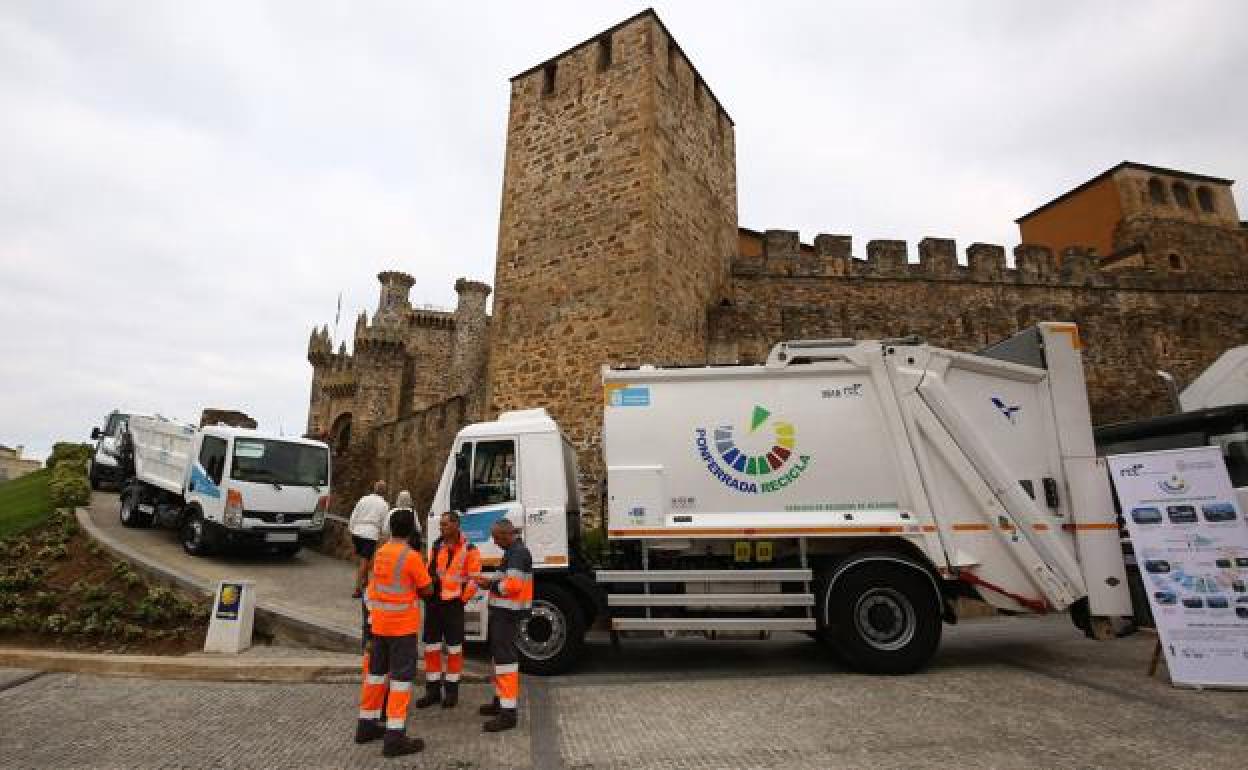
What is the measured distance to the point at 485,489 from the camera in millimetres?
6008

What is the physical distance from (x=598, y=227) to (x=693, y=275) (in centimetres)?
222

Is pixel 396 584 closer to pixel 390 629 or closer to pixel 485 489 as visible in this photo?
pixel 390 629

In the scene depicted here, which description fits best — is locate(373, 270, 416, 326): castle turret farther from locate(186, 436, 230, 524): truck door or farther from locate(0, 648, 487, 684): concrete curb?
locate(0, 648, 487, 684): concrete curb

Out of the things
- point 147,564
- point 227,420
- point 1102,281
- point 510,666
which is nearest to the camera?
point 510,666

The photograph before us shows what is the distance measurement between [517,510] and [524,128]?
390 inches

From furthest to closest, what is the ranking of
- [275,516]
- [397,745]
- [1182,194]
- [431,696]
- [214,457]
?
[1182,194] → [214,457] → [275,516] → [431,696] → [397,745]

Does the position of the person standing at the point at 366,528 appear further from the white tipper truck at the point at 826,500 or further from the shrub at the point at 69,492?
the shrub at the point at 69,492

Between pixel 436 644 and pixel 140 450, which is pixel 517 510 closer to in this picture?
pixel 436 644

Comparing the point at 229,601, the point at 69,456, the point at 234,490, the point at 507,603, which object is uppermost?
the point at 69,456

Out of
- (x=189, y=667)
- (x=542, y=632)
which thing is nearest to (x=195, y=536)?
(x=189, y=667)

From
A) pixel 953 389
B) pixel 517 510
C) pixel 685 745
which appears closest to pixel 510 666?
pixel 685 745

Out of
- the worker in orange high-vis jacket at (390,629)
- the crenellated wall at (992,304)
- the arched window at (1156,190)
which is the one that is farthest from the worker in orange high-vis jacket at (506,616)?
the arched window at (1156,190)

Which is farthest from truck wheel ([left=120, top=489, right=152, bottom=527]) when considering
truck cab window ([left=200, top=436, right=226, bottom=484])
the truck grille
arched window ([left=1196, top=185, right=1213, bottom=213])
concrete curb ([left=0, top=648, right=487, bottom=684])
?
arched window ([left=1196, top=185, right=1213, bottom=213])

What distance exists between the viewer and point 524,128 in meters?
12.9
